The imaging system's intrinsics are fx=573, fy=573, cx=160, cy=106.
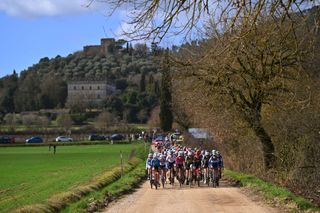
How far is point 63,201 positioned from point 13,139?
99.6 m

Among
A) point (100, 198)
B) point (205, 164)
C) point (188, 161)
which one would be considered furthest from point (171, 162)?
point (100, 198)

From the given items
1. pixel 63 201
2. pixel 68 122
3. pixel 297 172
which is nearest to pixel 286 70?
pixel 297 172

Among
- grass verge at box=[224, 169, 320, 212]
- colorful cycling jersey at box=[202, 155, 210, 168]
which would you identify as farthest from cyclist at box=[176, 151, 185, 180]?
grass verge at box=[224, 169, 320, 212]

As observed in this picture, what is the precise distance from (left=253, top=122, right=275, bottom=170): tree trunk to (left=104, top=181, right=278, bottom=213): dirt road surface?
467 cm

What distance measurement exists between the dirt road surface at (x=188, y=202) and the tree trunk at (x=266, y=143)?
4.67 m

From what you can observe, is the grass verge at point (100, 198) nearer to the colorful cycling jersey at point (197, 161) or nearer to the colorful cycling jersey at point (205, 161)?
the colorful cycling jersey at point (197, 161)

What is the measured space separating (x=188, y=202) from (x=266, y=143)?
11.5 metres

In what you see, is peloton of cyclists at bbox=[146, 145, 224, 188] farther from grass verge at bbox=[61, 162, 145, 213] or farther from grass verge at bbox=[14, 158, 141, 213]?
grass verge at bbox=[14, 158, 141, 213]

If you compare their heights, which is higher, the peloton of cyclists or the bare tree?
the bare tree

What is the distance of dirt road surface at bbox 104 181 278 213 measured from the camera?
19.2 m

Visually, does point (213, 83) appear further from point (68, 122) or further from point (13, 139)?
point (68, 122)

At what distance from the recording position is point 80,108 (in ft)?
572

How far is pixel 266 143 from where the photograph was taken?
32.0 metres

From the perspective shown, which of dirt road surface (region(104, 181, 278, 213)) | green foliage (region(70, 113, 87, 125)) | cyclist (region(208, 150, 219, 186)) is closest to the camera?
dirt road surface (region(104, 181, 278, 213))
